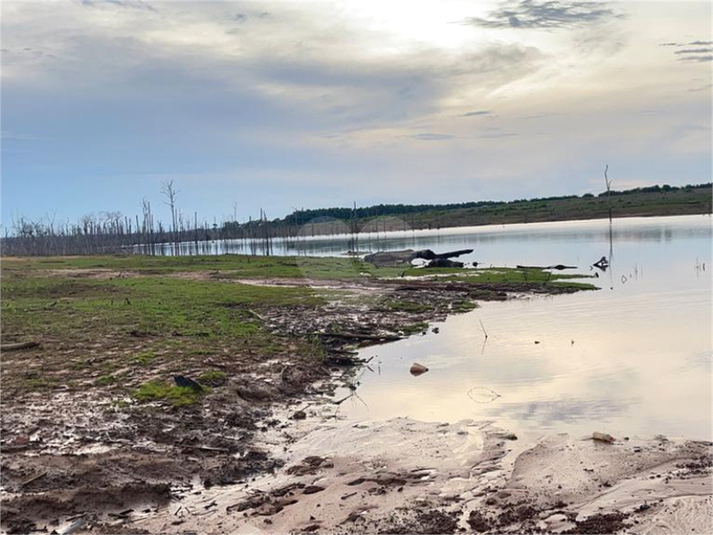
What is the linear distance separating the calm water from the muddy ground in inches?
35.2

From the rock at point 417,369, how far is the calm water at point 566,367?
16cm

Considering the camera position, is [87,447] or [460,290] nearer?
[87,447]

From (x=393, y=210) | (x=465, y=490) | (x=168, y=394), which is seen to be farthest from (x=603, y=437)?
(x=393, y=210)

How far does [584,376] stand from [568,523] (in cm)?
678

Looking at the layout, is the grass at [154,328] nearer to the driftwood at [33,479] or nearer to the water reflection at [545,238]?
the driftwood at [33,479]

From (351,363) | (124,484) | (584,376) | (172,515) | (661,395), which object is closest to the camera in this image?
(172,515)

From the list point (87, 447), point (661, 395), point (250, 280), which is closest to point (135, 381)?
point (87, 447)

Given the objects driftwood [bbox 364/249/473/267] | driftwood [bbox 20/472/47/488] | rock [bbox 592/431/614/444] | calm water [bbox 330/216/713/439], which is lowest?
calm water [bbox 330/216/713/439]

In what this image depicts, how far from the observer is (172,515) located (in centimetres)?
634

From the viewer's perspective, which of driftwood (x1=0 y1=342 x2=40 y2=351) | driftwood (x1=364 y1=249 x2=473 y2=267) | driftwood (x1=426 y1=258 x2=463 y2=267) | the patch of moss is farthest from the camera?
driftwood (x1=364 y1=249 x2=473 y2=267)

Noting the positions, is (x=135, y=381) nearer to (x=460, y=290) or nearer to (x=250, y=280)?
(x=460, y=290)

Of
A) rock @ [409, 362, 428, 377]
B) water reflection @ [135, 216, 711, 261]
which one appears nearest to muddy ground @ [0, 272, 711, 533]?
rock @ [409, 362, 428, 377]

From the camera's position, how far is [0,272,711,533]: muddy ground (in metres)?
6.04

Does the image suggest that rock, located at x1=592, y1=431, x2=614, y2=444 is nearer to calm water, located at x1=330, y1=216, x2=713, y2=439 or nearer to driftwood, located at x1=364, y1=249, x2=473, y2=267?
calm water, located at x1=330, y1=216, x2=713, y2=439
